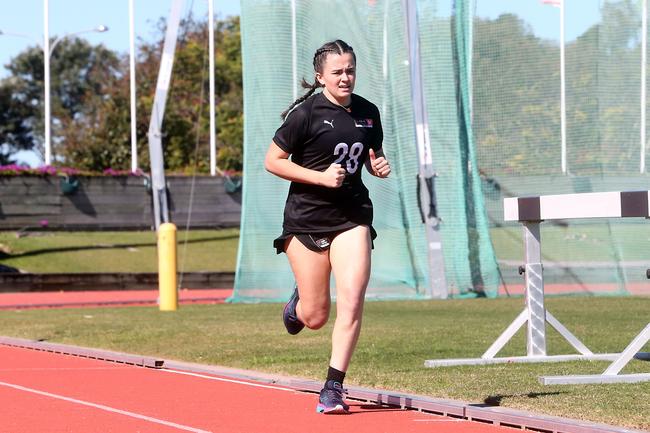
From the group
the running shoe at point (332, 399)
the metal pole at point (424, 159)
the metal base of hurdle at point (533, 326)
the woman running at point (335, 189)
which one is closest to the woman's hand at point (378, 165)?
the woman running at point (335, 189)

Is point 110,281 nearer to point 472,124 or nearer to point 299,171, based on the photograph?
point 472,124

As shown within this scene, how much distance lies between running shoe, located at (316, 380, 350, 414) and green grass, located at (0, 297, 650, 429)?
0.86m

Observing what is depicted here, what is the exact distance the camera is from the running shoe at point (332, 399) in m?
8.30

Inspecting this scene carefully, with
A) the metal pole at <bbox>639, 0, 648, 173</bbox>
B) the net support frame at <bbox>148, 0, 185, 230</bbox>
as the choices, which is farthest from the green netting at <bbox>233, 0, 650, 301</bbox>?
the net support frame at <bbox>148, 0, 185, 230</bbox>

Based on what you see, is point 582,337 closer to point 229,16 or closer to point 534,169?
point 534,169

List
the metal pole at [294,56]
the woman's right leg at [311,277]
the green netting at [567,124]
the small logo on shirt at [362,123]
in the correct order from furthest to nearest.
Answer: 1. the metal pole at [294,56]
2. the green netting at [567,124]
3. the woman's right leg at [311,277]
4. the small logo on shirt at [362,123]

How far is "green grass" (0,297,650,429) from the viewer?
8.87 metres

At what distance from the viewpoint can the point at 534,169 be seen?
2278cm

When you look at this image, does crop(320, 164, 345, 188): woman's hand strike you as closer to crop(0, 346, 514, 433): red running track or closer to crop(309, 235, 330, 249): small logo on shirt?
crop(309, 235, 330, 249): small logo on shirt

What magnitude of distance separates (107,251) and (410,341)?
80.5 ft

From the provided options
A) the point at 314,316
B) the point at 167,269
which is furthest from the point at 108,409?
the point at 167,269

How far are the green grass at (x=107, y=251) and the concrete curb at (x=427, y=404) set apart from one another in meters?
21.9

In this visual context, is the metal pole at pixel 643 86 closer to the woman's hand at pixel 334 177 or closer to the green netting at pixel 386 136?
Result: the green netting at pixel 386 136

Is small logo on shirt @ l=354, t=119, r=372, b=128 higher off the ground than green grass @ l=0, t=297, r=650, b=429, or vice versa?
small logo on shirt @ l=354, t=119, r=372, b=128
